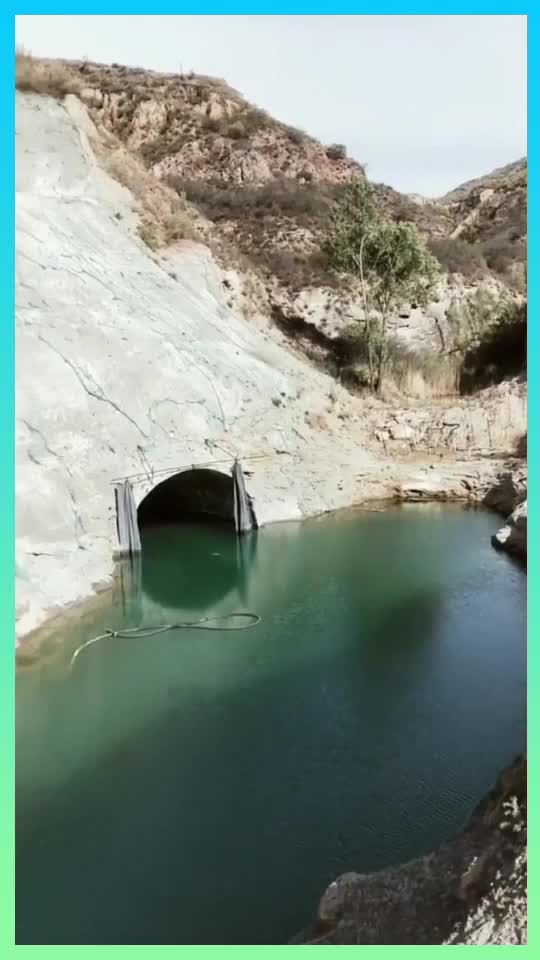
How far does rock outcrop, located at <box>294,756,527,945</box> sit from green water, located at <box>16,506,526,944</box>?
975mm

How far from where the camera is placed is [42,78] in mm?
16656

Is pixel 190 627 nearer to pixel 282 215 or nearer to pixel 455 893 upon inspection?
pixel 455 893

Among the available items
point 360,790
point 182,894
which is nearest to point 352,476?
point 360,790

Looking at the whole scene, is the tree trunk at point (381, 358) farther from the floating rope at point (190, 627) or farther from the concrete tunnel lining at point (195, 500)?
the floating rope at point (190, 627)

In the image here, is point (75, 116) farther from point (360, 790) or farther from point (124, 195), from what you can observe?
point (360, 790)

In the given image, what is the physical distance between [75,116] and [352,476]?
9422 millimetres

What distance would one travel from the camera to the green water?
20.2 feet

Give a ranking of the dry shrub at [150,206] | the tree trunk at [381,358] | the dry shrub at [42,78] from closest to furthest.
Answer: the dry shrub at [42,78]
the dry shrub at [150,206]
the tree trunk at [381,358]

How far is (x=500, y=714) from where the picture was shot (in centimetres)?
877

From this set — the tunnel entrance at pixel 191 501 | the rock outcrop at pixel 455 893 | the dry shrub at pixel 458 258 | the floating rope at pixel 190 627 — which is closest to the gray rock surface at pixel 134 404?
the tunnel entrance at pixel 191 501

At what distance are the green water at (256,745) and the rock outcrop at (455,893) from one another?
975 millimetres

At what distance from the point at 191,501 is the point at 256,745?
10.1 meters

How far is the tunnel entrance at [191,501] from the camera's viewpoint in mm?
16969

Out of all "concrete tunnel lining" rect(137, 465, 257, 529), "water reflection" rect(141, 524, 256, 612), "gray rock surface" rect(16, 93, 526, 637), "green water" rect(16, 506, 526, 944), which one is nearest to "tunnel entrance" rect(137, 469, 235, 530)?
"concrete tunnel lining" rect(137, 465, 257, 529)
